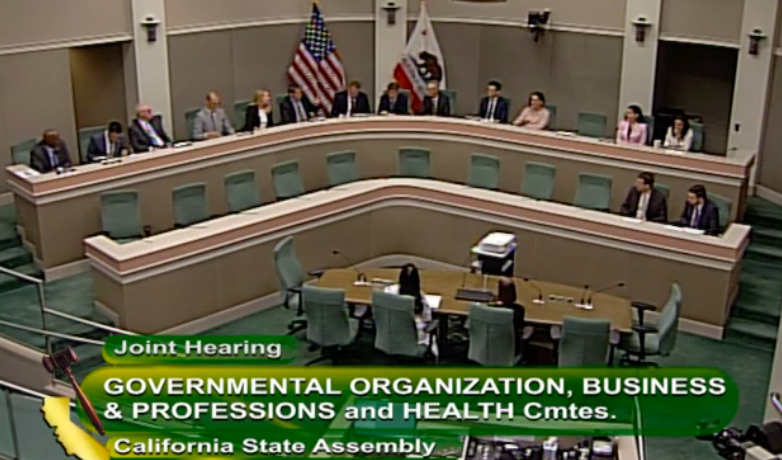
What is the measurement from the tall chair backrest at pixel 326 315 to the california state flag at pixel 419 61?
7.52 meters

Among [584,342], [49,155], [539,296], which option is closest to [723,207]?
[539,296]

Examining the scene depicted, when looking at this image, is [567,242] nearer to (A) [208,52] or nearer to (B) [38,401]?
(B) [38,401]

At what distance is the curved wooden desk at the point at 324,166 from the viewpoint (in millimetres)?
10516

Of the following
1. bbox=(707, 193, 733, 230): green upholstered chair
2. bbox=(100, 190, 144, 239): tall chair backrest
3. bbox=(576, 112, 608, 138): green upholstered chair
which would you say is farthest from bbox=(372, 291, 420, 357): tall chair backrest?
bbox=(576, 112, 608, 138): green upholstered chair

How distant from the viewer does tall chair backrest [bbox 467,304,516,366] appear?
8.25 metres

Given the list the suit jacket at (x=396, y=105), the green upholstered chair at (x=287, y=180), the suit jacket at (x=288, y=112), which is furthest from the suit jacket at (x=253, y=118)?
the suit jacket at (x=396, y=105)

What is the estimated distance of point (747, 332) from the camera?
9.76m

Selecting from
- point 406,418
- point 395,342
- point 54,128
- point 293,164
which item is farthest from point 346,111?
point 406,418

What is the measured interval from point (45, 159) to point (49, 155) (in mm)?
65

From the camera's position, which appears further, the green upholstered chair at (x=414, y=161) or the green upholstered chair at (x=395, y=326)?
the green upholstered chair at (x=414, y=161)

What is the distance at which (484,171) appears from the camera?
484 inches

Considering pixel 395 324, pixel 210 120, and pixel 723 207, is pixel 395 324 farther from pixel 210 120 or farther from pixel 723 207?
pixel 210 120

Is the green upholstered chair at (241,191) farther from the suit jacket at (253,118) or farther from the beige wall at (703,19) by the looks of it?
the beige wall at (703,19)

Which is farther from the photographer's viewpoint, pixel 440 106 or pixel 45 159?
pixel 440 106
